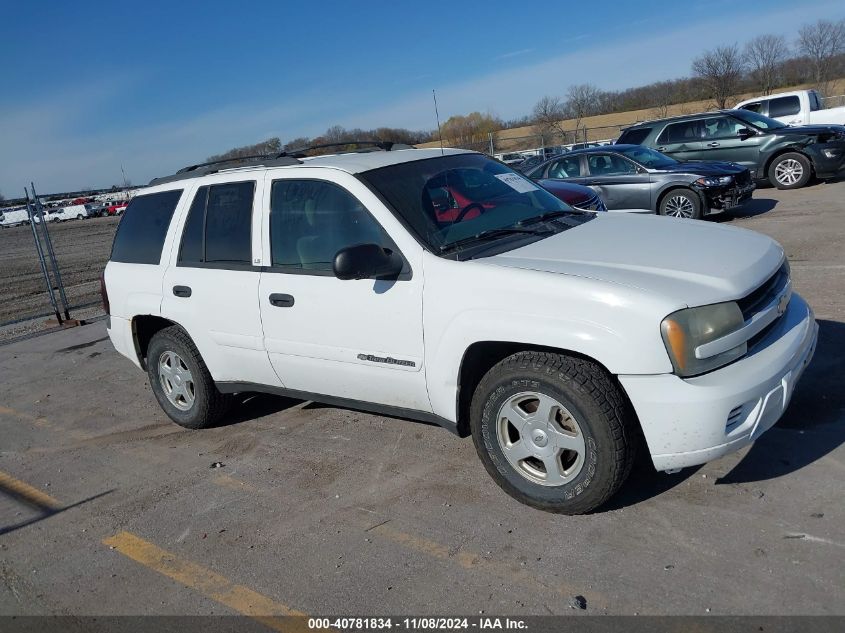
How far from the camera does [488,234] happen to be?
419 centimetres

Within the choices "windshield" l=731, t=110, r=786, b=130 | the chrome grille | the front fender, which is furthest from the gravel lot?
"windshield" l=731, t=110, r=786, b=130

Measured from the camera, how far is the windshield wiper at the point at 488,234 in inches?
158

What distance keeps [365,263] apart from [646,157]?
10030 millimetres

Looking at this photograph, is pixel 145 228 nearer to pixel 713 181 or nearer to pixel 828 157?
pixel 713 181

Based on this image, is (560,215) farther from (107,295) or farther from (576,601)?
(107,295)

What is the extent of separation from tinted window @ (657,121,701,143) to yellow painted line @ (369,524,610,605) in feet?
46.2

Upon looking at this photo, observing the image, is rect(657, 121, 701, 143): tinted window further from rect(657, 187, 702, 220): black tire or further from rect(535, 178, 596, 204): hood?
rect(535, 178, 596, 204): hood

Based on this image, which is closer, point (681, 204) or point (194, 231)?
point (194, 231)

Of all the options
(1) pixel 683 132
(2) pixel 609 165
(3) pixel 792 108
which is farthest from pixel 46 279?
(3) pixel 792 108

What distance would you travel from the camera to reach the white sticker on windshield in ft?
15.8

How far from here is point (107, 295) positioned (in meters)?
5.91

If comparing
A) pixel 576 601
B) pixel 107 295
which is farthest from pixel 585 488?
pixel 107 295

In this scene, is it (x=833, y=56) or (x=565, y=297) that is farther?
(x=833, y=56)

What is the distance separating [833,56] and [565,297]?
55657 millimetres
